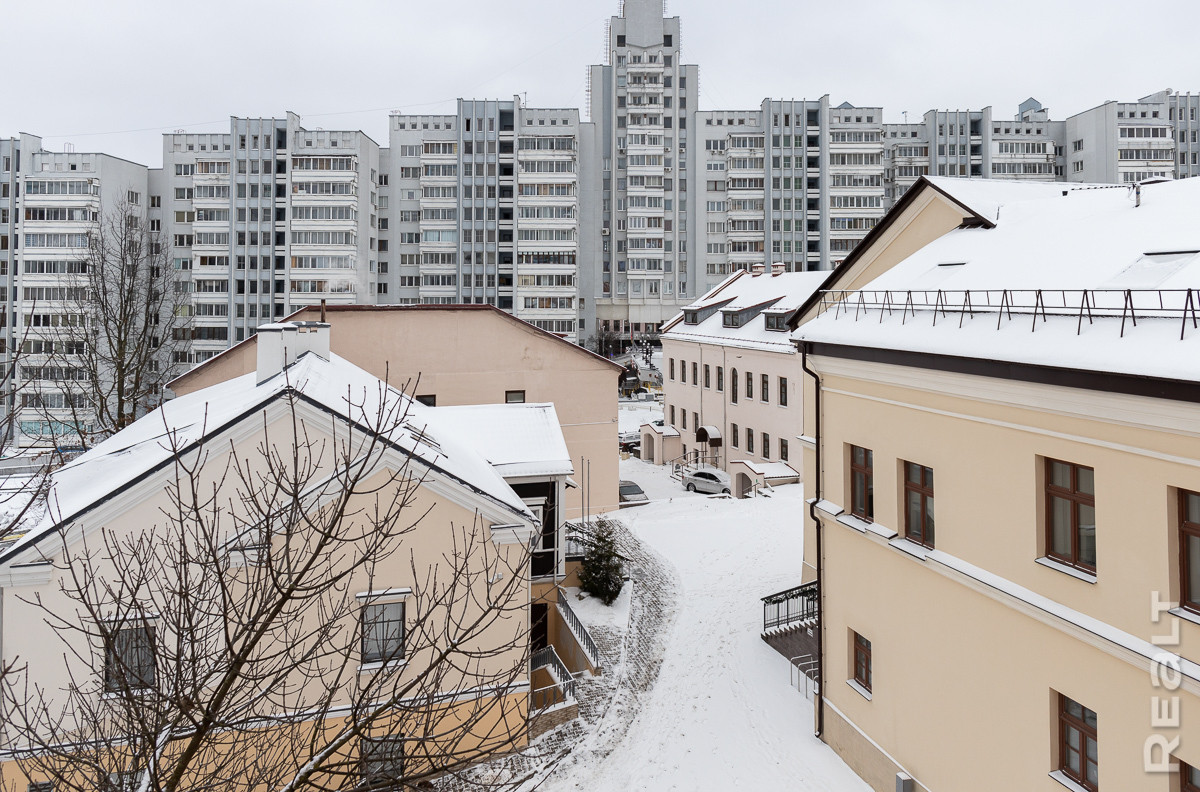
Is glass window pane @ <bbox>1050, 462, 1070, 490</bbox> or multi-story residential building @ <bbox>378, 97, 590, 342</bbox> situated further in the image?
multi-story residential building @ <bbox>378, 97, 590, 342</bbox>

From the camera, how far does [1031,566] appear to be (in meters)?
8.98

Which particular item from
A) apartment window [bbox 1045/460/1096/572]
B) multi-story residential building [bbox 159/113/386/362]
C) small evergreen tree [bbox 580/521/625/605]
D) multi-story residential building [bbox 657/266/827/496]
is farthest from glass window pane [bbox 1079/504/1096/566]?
multi-story residential building [bbox 159/113/386/362]

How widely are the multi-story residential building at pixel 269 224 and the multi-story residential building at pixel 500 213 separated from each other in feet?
20.4

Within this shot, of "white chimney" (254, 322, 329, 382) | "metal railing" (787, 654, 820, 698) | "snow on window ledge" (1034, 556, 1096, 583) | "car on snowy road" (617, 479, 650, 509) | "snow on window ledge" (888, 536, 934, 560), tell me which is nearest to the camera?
"snow on window ledge" (1034, 556, 1096, 583)

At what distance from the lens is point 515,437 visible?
19.0 meters

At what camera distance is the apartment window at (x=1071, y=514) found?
27.6ft

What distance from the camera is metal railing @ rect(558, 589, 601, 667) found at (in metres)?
16.0

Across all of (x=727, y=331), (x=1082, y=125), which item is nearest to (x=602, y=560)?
(x=727, y=331)

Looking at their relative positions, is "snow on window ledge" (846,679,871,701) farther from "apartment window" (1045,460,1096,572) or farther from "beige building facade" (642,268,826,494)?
"beige building facade" (642,268,826,494)

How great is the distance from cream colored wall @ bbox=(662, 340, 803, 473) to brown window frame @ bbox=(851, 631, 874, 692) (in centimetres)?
2205

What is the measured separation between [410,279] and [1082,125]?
66.6m

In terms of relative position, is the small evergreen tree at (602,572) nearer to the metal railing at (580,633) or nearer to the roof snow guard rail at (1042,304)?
the metal railing at (580,633)

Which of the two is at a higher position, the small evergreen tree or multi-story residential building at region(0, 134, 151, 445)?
multi-story residential building at region(0, 134, 151, 445)

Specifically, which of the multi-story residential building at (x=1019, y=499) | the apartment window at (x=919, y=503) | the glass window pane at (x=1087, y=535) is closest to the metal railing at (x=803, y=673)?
the multi-story residential building at (x=1019, y=499)
